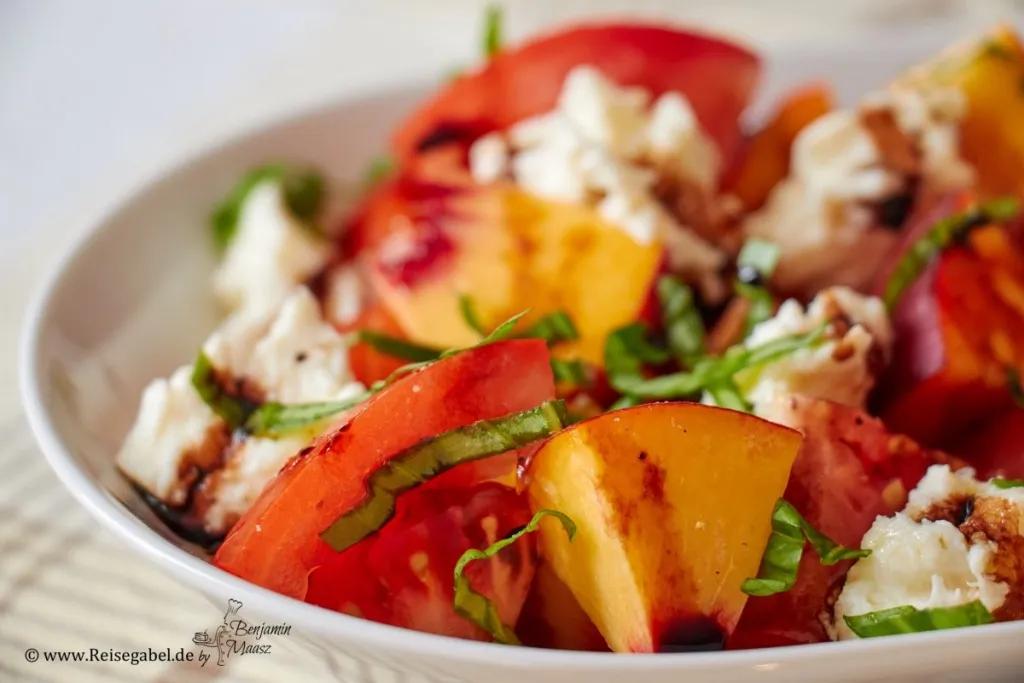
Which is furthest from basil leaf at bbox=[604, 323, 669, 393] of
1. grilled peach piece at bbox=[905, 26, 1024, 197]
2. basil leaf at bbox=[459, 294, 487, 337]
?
grilled peach piece at bbox=[905, 26, 1024, 197]

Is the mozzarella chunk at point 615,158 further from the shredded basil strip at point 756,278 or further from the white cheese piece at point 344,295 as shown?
the white cheese piece at point 344,295

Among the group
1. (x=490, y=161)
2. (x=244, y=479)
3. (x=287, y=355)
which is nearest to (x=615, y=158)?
(x=490, y=161)

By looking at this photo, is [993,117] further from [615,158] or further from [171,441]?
[171,441]

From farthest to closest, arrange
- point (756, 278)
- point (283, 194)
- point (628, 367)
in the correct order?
point (283, 194)
point (756, 278)
point (628, 367)

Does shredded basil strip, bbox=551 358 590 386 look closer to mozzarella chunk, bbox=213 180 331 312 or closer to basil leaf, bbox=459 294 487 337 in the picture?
basil leaf, bbox=459 294 487 337

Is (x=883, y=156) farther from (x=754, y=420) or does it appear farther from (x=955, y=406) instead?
(x=754, y=420)

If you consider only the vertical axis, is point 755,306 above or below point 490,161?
below

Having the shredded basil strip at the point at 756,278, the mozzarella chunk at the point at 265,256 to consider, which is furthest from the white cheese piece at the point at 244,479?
the shredded basil strip at the point at 756,278

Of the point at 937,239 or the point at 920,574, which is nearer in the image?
the point at 920,574
